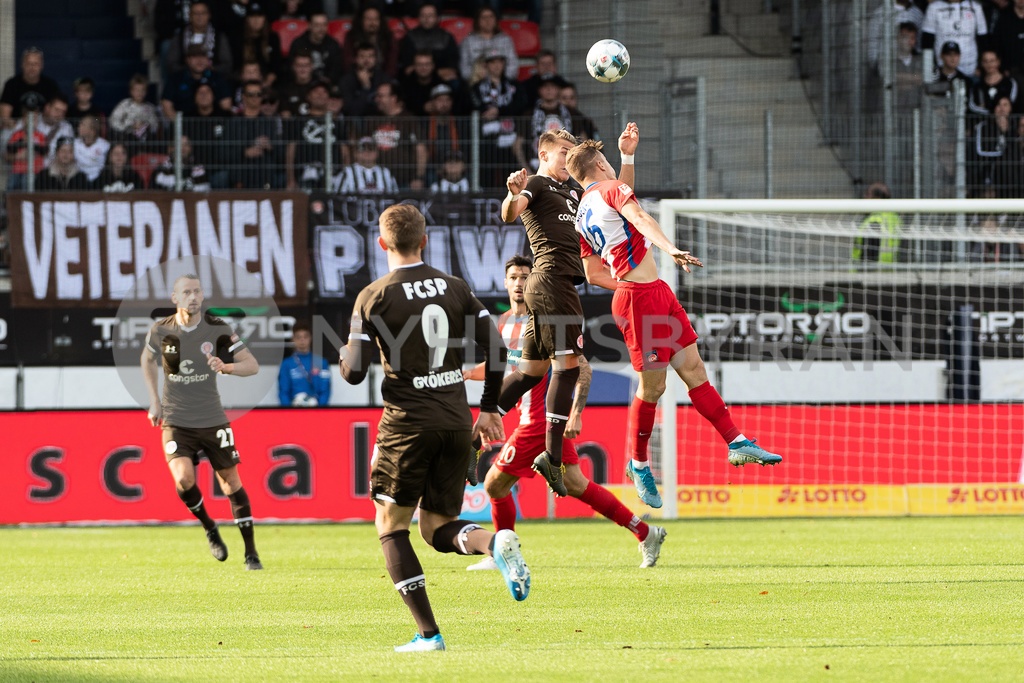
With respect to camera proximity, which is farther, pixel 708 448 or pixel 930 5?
pixel 930 5

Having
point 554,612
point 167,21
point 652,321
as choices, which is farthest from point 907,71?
point 554,612

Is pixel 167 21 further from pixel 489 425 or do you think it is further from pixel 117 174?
pixel 489 425

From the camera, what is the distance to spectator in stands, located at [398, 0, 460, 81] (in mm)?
19234

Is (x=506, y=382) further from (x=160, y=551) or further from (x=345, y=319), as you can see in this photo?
(x=345, y=319)

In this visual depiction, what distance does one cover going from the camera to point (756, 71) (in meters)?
21.2

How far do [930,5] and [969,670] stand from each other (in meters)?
16.3

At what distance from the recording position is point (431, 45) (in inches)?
773

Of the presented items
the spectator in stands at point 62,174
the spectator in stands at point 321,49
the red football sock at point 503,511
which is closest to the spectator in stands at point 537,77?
the spectator in stands at point 321,49

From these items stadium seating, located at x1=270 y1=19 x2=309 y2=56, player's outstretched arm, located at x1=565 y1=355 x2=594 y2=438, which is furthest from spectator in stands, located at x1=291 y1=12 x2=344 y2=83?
player's outstretched arm, located at x1=565 y1=355 x2=594 y2=438

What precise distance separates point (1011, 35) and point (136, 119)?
39.4 feet

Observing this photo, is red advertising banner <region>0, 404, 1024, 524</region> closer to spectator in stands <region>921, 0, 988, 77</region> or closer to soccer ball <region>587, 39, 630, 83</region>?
soccer ball <region>587, 39, 630, 83</region>

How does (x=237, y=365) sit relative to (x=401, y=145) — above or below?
below

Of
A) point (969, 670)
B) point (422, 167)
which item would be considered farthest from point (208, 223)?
point (969, 670)

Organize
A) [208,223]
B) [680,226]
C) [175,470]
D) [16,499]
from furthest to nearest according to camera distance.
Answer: [680,226], [208,223], [16,499], [175,470]
